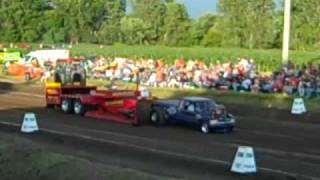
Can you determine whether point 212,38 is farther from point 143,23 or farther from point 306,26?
point 306,26

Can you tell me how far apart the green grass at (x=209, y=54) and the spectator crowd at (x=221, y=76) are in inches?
428

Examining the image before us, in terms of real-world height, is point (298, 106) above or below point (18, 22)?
below

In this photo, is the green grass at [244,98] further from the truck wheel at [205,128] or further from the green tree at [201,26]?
the green tree at [201,26]

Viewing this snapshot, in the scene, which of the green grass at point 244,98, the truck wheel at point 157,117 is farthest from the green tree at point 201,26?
the truck wheel at point 157,117

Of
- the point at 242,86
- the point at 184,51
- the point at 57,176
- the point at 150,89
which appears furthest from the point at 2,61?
the point at 57,176

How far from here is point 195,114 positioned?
3003 cm

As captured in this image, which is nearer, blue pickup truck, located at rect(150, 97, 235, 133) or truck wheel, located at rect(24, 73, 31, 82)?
blue pickup truck, located at rect(150, 97, 235, 133)

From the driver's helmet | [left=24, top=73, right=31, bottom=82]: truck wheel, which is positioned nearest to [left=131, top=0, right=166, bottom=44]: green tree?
[left=24, top=73, right=31, bottom=82]: truck wheel

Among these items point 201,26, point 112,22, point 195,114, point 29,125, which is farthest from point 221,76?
point 112,22

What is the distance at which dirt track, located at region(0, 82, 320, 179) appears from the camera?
20594 millimetres

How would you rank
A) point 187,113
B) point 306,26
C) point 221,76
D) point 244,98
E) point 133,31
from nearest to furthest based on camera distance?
point 187,113 → point 244,98 → point 221,76 → point 306,26 → point 133,31

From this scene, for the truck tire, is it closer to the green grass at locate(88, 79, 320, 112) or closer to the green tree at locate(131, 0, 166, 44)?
the green grass at locate(88, 79, 320, 112)

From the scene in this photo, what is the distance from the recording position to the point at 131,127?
30.4m

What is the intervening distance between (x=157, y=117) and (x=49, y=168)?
1557 centimetres
